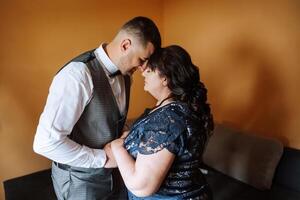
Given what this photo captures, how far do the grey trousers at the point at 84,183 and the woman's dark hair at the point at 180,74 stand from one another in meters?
0.49

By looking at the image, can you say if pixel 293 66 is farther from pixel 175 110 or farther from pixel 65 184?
pixel 65 184

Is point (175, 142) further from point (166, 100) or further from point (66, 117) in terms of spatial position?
point (66, 117)

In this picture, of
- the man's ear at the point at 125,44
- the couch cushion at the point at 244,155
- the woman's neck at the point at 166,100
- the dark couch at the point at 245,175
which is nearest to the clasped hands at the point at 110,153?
the woman's neck at the point at 166,100

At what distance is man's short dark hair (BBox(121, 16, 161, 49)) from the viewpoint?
1.18 meters

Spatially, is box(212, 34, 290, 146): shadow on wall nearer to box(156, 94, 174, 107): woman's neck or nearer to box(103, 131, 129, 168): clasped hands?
box(156, 94, 174, 107): woman's neck

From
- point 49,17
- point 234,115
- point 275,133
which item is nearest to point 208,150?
point 234,115

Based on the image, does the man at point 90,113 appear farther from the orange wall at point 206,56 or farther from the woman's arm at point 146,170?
the orange wall at point 206,56

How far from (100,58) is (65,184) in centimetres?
58

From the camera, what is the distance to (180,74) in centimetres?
106

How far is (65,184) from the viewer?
124cm

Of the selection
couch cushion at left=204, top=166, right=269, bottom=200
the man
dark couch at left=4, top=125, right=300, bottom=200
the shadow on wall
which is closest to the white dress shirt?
the man

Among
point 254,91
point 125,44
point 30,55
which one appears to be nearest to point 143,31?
point 125,44

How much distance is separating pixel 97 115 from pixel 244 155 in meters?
1.33

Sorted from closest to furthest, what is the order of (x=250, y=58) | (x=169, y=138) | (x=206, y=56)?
1. (x=169, y=138)
2. (x=250, y=58)
3. (x=206, y=56)
